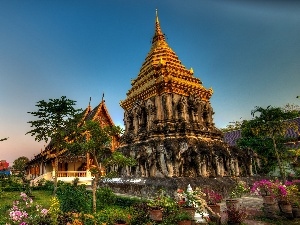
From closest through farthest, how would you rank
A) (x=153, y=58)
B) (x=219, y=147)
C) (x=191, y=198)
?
1. (x=191, y=198)
2. (x=219, y=147)
3. (x=153, y=58)

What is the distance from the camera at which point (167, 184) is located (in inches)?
475

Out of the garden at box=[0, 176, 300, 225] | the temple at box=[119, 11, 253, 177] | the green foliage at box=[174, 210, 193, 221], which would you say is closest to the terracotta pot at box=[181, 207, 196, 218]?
the garden at box=[0, 176, 300, 225]

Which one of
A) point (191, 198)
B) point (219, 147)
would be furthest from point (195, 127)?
point (191, 198)

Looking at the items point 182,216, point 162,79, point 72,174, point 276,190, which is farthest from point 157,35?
point 182,216

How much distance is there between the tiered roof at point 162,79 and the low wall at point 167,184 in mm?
6500

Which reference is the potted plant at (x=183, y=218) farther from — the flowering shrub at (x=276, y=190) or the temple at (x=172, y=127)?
the temple at (x=172, y=127)

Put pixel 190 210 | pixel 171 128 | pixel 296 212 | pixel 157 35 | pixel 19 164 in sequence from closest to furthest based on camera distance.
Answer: pixel 190 210, pixel 296 212, pixel 171 128, pixel 157 35, pixel 19 164

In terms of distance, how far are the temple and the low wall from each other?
2.60ft

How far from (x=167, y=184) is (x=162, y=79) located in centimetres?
761

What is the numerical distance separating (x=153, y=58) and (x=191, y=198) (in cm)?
1414

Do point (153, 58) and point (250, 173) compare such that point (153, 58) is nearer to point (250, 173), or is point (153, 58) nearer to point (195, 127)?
point (195, 127)

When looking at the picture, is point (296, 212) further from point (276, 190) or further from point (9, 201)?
point (9, 201)

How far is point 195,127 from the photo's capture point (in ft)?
55.3

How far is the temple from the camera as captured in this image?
14656mm
